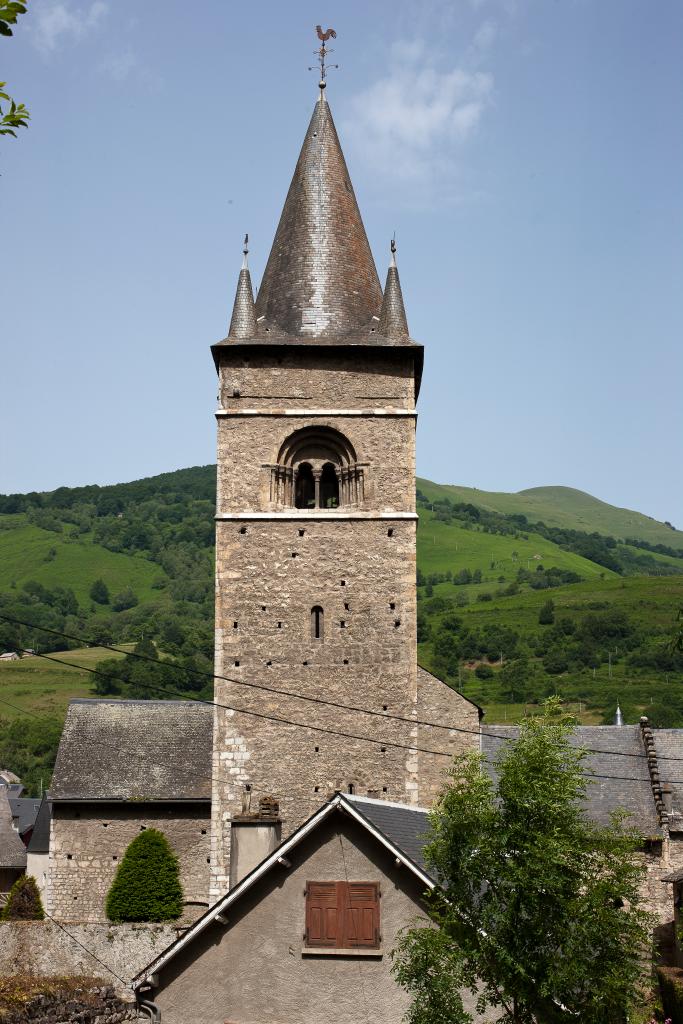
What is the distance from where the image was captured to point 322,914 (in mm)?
18266

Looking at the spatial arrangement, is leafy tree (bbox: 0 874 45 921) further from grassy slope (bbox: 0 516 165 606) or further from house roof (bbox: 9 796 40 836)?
grassy slope (bbox: 0 516 165 606)

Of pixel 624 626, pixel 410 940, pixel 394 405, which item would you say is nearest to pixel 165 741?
pixel 394 405

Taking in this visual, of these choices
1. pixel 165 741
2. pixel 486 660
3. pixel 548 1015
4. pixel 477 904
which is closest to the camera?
pixel 548 1015

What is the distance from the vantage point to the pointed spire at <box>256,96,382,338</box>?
101 feet

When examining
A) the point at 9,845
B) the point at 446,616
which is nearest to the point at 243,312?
the point at 9,845

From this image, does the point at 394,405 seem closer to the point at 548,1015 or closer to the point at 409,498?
the point at 409,498

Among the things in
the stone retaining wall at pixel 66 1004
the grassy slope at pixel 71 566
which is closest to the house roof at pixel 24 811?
the stone retaining wall at pixel 66 1004

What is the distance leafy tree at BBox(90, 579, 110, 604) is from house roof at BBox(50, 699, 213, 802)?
136572 millimetres

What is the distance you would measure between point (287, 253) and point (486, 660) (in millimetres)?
102600

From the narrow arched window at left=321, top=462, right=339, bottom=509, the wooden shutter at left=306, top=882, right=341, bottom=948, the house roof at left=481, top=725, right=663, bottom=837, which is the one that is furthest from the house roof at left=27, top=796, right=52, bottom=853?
the wooden shutter at left=306, top=882, right=341, bottom=948

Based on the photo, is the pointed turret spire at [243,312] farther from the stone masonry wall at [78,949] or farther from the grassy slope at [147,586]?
the grassy slope at [147,586]

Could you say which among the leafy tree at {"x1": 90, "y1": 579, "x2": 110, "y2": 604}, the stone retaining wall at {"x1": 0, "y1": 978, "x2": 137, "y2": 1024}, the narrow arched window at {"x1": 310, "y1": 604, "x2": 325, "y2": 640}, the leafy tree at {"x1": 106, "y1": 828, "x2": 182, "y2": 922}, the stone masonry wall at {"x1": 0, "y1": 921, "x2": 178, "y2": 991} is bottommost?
the stone retaining wall at {"x1": 0, "y1": 978, "x2": 137, "y2": 1024}

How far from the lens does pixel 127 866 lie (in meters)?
32.1

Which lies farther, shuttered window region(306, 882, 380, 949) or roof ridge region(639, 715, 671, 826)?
roof ridge region(639, 715, 671, 826)
